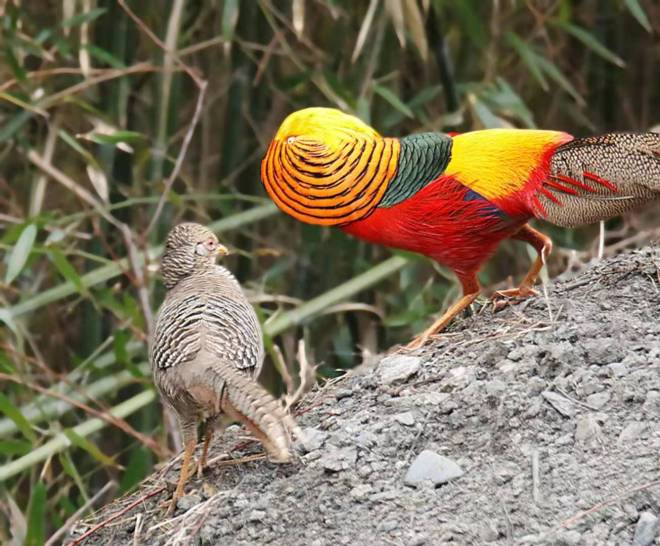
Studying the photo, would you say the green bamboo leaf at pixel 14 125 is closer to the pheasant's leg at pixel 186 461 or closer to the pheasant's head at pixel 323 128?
the pheasant's head at pixel 323 128

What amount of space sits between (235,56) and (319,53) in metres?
0.35

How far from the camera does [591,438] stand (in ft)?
9.89

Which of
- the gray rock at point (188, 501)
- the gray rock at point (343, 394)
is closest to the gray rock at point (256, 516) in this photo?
the gray rock at point (188, 501)

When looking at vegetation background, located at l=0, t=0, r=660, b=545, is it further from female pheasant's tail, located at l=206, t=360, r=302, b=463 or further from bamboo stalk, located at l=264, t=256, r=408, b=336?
female pheasant's tail, located at l=206, t=360, r=302, b=463

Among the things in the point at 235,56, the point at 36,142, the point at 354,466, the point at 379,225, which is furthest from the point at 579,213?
the point at 36,142

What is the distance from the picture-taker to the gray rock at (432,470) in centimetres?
302

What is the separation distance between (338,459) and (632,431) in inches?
25.8

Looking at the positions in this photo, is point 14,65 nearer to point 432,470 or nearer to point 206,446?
point 206,446

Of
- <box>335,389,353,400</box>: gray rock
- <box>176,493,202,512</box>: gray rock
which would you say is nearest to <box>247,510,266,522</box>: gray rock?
<box>176,493,202,512</box>: gray rock

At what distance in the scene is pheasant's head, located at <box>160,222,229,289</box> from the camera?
3957mm

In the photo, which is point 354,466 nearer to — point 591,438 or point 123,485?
point 591,438

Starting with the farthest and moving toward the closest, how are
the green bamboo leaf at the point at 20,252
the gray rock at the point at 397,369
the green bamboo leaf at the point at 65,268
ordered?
the green bamboo leaf at the point at 65,268 < the green bamboo leaf at the point at 20,252 < the gray rock at the point at 397,369

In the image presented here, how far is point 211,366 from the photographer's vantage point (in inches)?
126

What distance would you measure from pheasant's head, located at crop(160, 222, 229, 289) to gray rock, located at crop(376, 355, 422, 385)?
0.64 meters
